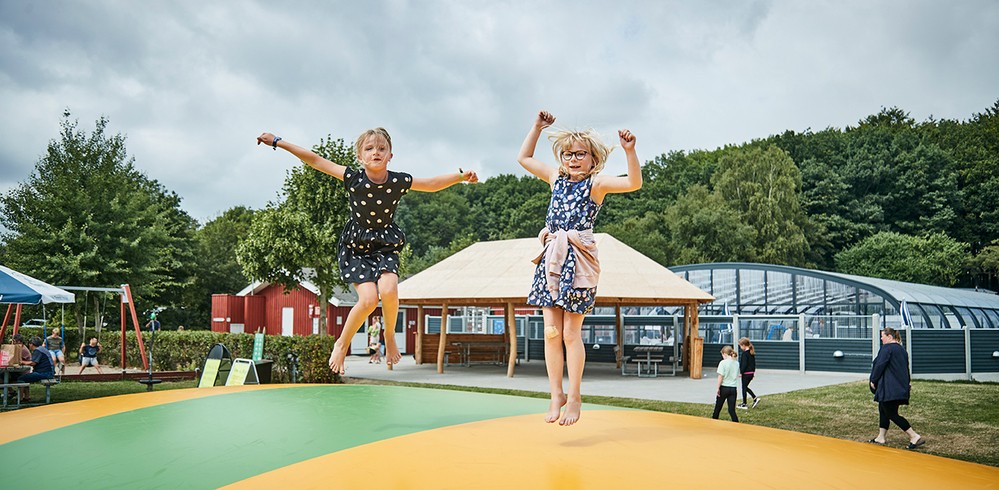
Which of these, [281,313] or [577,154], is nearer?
[577,154]

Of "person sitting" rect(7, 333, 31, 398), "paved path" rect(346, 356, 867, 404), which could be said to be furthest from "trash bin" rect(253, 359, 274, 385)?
"paved path" rect(346, 356, 867, 404)

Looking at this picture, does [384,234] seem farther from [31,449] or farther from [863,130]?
[863,130]

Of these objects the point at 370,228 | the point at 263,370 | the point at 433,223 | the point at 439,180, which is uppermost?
the point at 433,223

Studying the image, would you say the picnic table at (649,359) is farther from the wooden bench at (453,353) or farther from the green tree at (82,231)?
the green tree at (82,231)

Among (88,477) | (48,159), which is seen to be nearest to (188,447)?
(88,477)

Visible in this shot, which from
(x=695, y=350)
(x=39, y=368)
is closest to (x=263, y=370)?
(x=39, y=368)

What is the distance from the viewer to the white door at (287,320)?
37344 millimetres

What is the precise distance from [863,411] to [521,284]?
31.0ft

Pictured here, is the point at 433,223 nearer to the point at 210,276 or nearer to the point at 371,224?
the point at 210,276

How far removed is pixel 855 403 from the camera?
50.5 ft

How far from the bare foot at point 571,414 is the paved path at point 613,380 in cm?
1177

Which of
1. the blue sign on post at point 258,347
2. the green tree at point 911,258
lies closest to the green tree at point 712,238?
A: the green tree at point 911,258

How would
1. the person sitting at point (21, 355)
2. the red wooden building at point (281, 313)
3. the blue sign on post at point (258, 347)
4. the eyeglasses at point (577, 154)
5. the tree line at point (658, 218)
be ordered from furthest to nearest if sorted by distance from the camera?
the red wooden building at point (281, 313) < the tree line at point (658, 218) < the blue sign on post at point (258, 347) < the person sitting at point (21, 355) < the eyeglasses at point (577, 154)

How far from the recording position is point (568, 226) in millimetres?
5062
